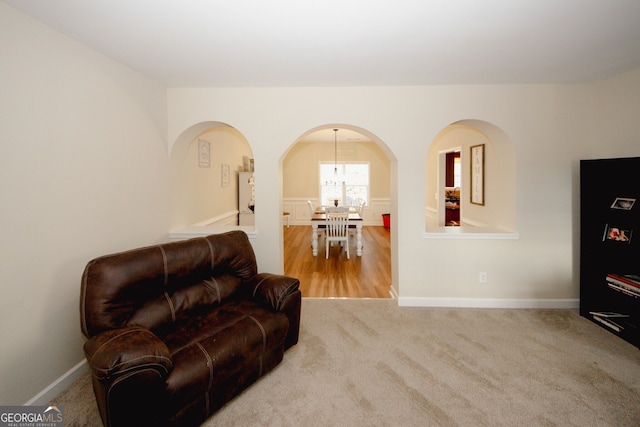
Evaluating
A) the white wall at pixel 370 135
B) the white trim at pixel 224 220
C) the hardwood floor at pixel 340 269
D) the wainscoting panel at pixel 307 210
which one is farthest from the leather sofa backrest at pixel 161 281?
the wainscoting panel at pixel 307 210

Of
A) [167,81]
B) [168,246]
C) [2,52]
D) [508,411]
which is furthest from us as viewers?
[167,81]

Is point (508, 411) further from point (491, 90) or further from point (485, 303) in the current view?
point (491, 90)

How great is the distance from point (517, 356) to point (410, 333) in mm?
842

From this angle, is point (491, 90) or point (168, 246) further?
point (491, 90)

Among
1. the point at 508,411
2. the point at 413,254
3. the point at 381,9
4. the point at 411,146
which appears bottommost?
the point at 508,411

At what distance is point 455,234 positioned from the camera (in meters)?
3.35

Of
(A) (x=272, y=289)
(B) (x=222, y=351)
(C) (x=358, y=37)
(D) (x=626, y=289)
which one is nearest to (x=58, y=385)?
(B) (x=222, y=351)

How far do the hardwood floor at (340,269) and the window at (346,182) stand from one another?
7.72 ft

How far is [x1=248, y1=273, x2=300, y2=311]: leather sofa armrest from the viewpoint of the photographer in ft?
7.78

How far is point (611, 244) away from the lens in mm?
2852

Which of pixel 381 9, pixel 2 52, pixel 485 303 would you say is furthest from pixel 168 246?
pixel 485 303

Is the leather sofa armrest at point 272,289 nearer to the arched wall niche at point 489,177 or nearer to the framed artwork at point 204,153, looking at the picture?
the arched wall niche at point 489,177

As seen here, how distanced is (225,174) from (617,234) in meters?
5.02

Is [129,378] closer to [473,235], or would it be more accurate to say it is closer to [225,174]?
[473,235]
